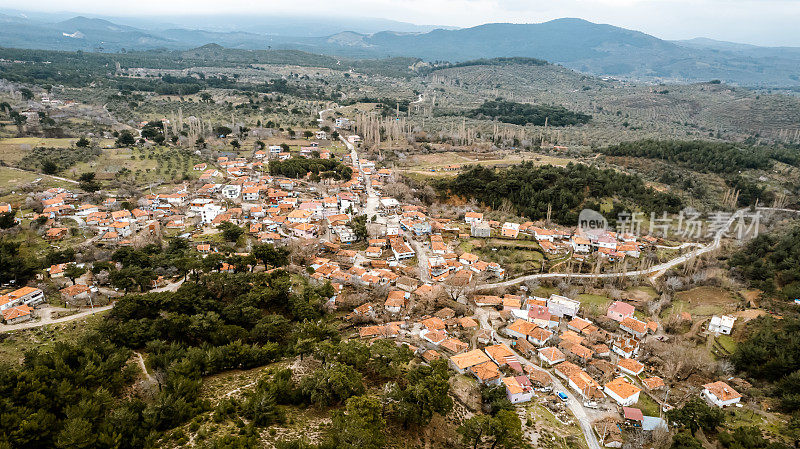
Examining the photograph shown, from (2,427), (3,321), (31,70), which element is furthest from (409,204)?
(31,70)

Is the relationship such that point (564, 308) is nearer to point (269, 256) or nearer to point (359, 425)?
point (359, 425)

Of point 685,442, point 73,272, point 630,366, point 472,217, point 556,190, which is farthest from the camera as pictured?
point 556,190

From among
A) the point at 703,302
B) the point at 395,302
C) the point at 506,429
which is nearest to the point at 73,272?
the point at 395,302

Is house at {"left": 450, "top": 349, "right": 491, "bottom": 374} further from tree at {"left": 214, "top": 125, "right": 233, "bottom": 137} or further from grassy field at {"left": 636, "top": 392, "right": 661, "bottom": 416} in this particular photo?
tree at {"left": 214, "top": 125, "right": 233, "bottom": 137}

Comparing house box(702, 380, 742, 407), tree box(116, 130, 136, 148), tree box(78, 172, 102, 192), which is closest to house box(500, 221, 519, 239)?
house box(702, 380, 742, 407)

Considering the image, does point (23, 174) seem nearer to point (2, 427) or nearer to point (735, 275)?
point (2, 427)

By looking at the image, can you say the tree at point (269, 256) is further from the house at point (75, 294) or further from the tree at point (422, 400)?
the tree at point (422, 400)
